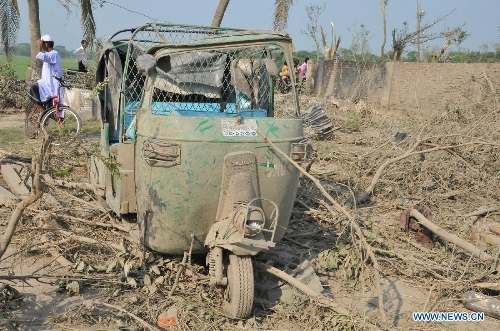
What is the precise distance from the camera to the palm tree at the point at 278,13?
14.2 m

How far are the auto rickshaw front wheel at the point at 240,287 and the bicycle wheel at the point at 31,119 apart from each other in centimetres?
737

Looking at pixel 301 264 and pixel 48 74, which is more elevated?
pixel 48 74

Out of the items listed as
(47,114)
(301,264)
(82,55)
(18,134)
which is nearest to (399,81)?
(82,55)

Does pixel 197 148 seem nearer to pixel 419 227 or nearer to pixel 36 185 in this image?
pixel 36 185

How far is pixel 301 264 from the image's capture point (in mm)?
4621

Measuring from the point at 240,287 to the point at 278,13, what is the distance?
1164 cm

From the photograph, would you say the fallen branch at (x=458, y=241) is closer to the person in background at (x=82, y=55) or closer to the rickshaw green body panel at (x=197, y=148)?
the rickshaw green body panel at (x=197, y=148)

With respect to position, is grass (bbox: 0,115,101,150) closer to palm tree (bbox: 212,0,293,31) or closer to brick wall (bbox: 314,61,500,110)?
palm tree (bbox: 212,0,293,31)

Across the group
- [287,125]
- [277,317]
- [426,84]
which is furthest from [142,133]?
[426,84]

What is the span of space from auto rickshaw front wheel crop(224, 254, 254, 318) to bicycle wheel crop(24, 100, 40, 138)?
737cm

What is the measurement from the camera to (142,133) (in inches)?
166

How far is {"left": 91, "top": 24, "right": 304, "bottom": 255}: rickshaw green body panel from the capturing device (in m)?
4.04

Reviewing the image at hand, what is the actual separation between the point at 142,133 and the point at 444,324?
2.92 m

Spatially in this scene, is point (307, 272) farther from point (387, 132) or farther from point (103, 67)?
point (387, 132)
